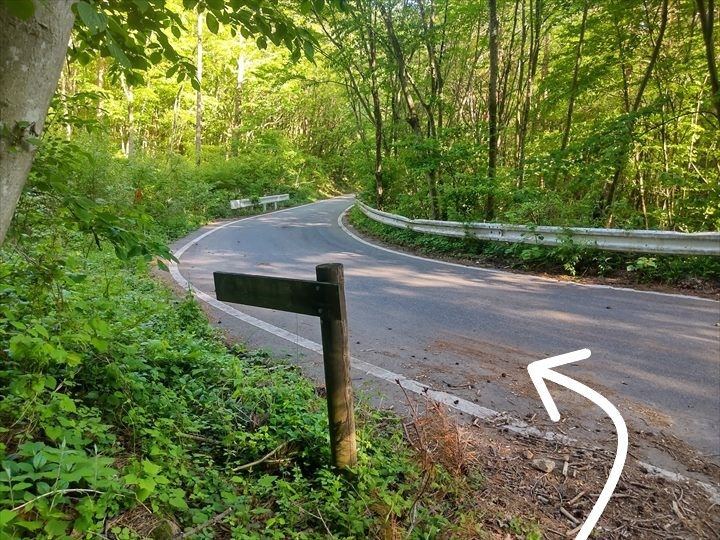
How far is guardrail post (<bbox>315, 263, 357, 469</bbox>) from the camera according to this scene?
2576 mm

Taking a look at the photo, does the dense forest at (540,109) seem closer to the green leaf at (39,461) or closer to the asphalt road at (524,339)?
the green leaf at (39,461)

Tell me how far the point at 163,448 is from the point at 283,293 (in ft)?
3.52

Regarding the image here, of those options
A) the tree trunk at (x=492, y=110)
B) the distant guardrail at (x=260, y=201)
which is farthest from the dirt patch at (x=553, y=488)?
the distant guardrail at (x=260, y=201)

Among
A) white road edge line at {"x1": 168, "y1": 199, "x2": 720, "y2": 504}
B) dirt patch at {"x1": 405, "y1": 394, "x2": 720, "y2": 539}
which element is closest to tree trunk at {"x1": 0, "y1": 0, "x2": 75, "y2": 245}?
white road edge line at {"x1": 168, "y1": 199, "x2": 720, "y2": 504}

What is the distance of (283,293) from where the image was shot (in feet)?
8.63

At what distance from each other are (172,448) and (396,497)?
47.7 inches

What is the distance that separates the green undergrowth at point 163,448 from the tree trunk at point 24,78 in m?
1.05

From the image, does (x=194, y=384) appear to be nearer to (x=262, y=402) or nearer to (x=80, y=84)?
(x=262, y=402)

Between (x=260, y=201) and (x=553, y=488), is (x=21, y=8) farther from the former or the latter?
(x=260, y=201)

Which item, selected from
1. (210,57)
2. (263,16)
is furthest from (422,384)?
(210,57)

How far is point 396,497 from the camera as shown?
2457 millimetres

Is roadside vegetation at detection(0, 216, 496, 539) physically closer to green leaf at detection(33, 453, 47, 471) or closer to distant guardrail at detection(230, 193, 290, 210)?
green leaf at detection(33, 453, 47, 471)

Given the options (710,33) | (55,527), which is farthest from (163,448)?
(710,33)

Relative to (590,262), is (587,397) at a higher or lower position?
lower
